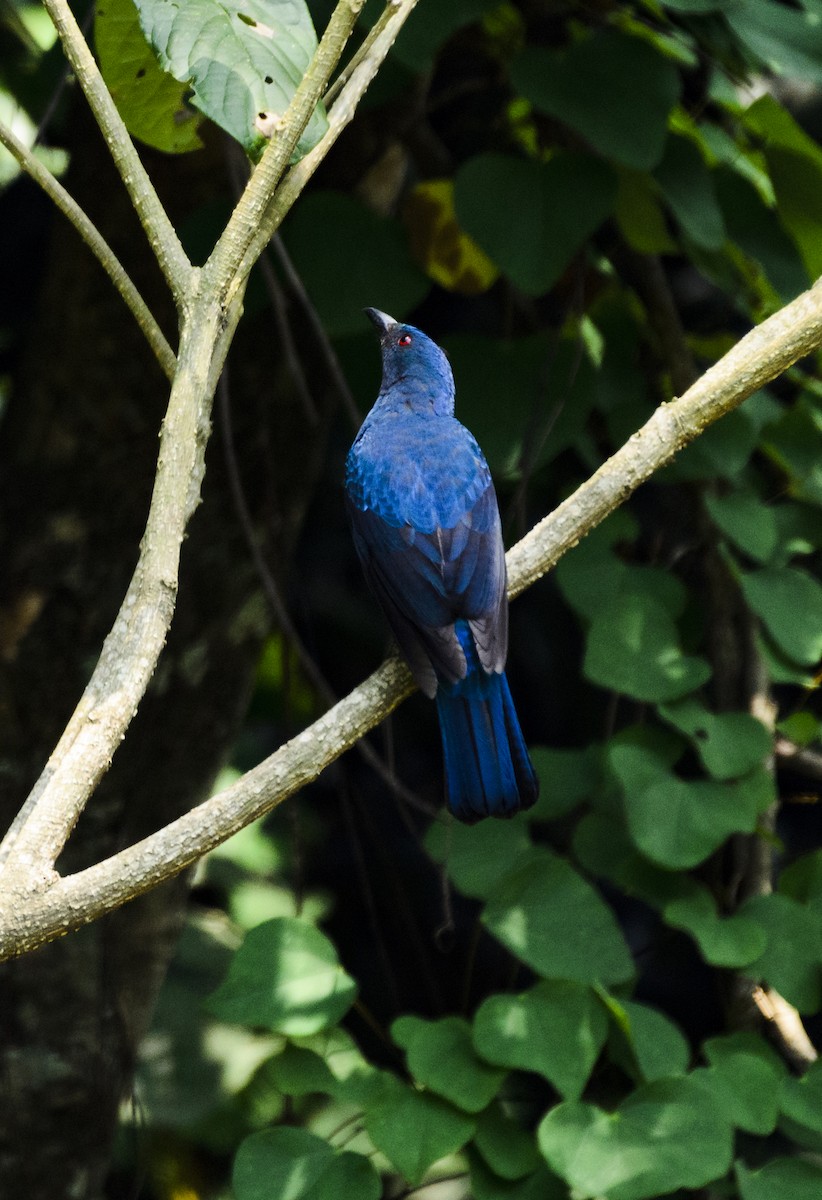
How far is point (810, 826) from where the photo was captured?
347cm

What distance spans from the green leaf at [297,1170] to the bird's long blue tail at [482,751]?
57 cm

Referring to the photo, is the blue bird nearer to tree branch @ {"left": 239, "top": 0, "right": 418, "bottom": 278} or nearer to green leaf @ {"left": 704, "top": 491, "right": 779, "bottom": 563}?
green leaf @ {"left": 704, "top": 491, "right": 779, "bottom": 563}

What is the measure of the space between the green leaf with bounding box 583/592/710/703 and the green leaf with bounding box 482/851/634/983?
13.5 inches

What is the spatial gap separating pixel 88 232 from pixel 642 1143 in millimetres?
1523

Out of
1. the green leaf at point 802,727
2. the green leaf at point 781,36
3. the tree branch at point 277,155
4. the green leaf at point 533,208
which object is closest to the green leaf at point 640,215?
the green leaf at point 533,208

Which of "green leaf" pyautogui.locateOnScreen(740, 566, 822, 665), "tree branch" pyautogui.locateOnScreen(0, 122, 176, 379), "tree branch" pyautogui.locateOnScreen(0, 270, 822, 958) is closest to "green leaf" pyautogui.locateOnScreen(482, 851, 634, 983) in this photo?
"tree branch" pyautogui.locateOnScreen(0, 270, 822, 958)

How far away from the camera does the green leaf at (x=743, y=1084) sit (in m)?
2.08

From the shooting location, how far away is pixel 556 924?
2.21 meters

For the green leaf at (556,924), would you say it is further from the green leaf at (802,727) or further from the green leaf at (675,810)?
the green leaf at (802,727)

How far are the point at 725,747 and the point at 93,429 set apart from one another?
1.43 m

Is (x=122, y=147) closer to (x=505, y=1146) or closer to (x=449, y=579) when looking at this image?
(x=449, y=579)

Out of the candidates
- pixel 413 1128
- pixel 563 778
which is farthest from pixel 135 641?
pixel 563 778

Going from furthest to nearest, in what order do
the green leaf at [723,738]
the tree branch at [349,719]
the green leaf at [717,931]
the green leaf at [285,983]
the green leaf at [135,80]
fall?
the green leaf at [723,738] → the green leaf at [717,931] → the green leaf at [285,983] → the green leaf at [135,80] → the tree branch at [349,719]

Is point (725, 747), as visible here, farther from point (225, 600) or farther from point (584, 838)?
point (225, 600)
